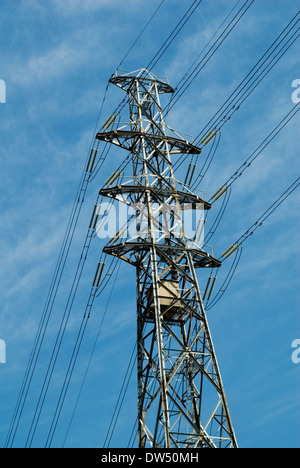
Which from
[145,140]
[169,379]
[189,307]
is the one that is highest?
[145,140]

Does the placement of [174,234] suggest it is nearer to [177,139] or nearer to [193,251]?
[193,251]

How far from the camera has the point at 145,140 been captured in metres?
44.7

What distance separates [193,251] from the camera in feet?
134

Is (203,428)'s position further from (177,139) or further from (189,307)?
(177,139)

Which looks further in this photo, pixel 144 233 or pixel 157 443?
pixel 144 233

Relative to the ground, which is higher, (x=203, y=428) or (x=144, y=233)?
(x=144, y=233)

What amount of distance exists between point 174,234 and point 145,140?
22.0ft
